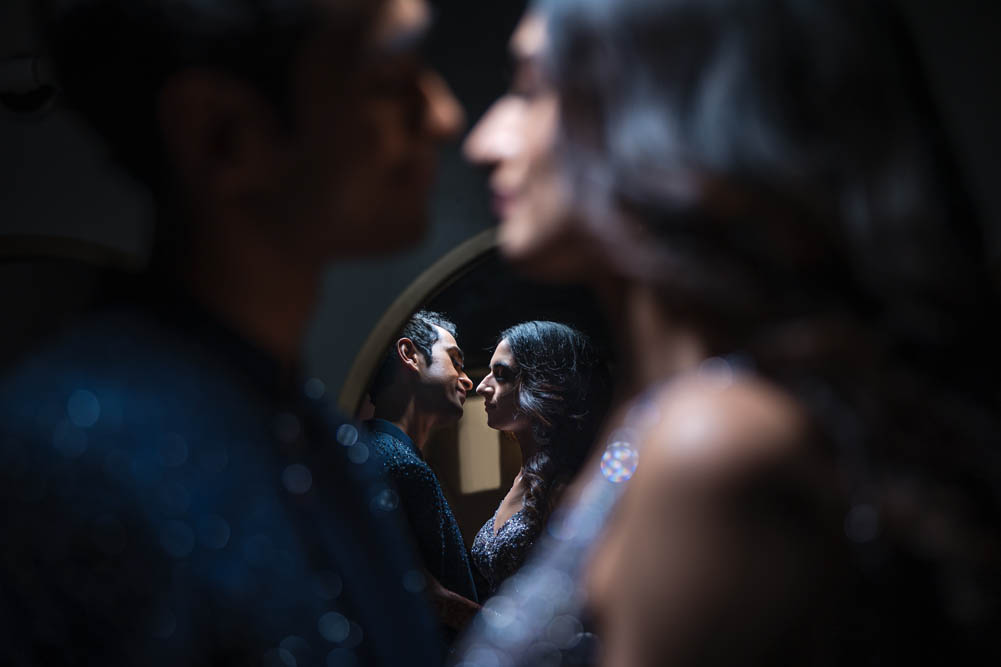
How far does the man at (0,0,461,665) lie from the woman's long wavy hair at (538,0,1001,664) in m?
0.26

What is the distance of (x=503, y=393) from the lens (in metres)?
2.70

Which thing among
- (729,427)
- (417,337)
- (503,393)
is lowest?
(503,393)

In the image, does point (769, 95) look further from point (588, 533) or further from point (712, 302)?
point (588, 533)

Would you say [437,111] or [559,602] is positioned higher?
[437,111]

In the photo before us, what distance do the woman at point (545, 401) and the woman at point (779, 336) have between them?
1666 mm

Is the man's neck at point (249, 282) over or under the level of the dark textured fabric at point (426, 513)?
over

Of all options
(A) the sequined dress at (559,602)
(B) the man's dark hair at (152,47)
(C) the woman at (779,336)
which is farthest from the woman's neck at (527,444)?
(B) the man's dark hair at (152,47)

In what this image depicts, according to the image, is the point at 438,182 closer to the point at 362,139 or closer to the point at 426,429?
the point at 426,429

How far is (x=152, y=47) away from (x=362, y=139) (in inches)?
8.7

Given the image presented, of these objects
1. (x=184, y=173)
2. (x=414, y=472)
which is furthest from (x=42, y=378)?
(x=414, y=472)

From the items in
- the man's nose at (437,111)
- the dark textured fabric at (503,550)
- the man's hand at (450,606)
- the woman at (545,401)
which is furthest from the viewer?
the woman at (545,401)

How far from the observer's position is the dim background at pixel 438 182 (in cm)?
236

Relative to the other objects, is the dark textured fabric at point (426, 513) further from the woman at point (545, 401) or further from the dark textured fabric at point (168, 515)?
the dark textured fabric at point (168, 515)

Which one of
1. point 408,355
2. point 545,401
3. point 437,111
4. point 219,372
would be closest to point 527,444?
point 545,401
